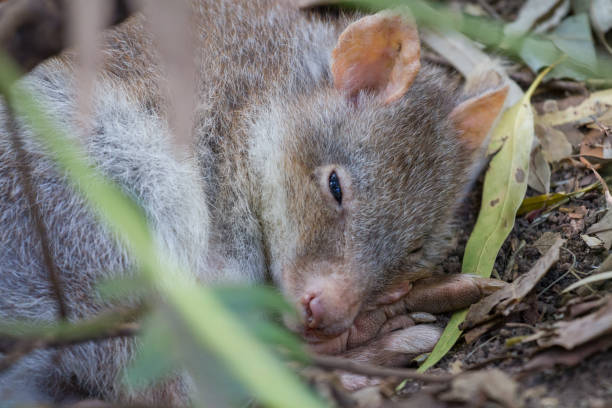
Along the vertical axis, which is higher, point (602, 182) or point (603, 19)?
point (603, 19)

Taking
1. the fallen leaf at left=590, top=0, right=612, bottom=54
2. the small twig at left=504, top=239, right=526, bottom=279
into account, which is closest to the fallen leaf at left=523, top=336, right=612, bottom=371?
the small twig at left=504, top=239, right=526, bottom=279

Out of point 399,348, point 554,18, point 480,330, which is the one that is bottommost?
point 399,348

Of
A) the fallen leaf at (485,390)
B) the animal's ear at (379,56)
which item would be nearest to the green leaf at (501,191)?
the animal's ear at (379,56)

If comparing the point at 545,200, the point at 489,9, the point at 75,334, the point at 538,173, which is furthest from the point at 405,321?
the point at 489,9

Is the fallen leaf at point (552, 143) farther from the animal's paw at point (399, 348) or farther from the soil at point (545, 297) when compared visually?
the animal's paw at point (399, 348)

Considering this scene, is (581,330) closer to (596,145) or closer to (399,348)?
(399,348)

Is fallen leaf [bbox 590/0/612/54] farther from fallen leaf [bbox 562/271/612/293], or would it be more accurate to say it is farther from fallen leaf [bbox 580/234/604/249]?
fallen leaf [bbox 562/271/612/293]
